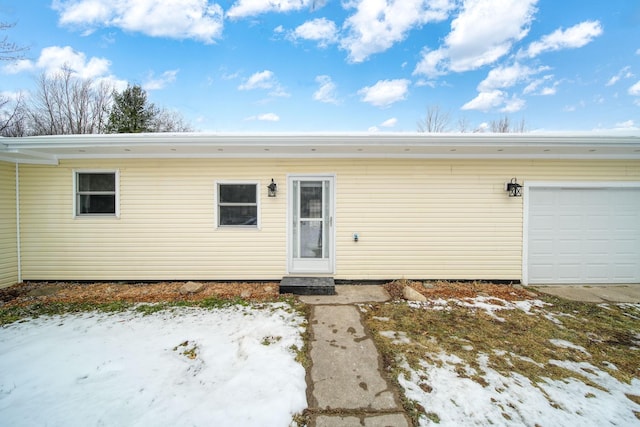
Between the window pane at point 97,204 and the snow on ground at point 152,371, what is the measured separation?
92.3 inches

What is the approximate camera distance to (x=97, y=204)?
5.21 m

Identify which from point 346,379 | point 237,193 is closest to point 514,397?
point 346,379

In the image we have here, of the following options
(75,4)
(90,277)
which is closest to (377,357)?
(90,277)

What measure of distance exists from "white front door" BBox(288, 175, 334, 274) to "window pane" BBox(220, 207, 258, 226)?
0.78 m

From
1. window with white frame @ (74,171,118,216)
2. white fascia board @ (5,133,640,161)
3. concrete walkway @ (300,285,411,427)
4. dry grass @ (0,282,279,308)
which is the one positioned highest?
white fascia board @ (5,133,640,161)

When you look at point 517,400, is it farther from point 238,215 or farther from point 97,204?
point 97,204

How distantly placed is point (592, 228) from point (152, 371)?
786cm

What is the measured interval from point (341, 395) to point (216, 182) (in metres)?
4.34

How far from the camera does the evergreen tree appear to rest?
1519cm

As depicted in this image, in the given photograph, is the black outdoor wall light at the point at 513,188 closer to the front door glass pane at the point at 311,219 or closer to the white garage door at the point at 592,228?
the white garage door at the point at 592,228

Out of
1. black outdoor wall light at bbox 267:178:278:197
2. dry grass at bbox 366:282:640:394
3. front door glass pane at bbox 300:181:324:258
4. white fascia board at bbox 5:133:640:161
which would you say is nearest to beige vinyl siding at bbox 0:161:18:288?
white fascia board at bbox 5:133:640:161

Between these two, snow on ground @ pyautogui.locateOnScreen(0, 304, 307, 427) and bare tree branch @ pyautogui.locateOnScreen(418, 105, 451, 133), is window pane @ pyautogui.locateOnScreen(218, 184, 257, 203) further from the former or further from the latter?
bare tree branch @ pyautogui.locateOnScreen(418, 105, 451, 133)

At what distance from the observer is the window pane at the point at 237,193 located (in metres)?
5.17

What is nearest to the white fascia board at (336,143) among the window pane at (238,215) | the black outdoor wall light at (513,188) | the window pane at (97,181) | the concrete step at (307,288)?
the window pane at (97,181)
